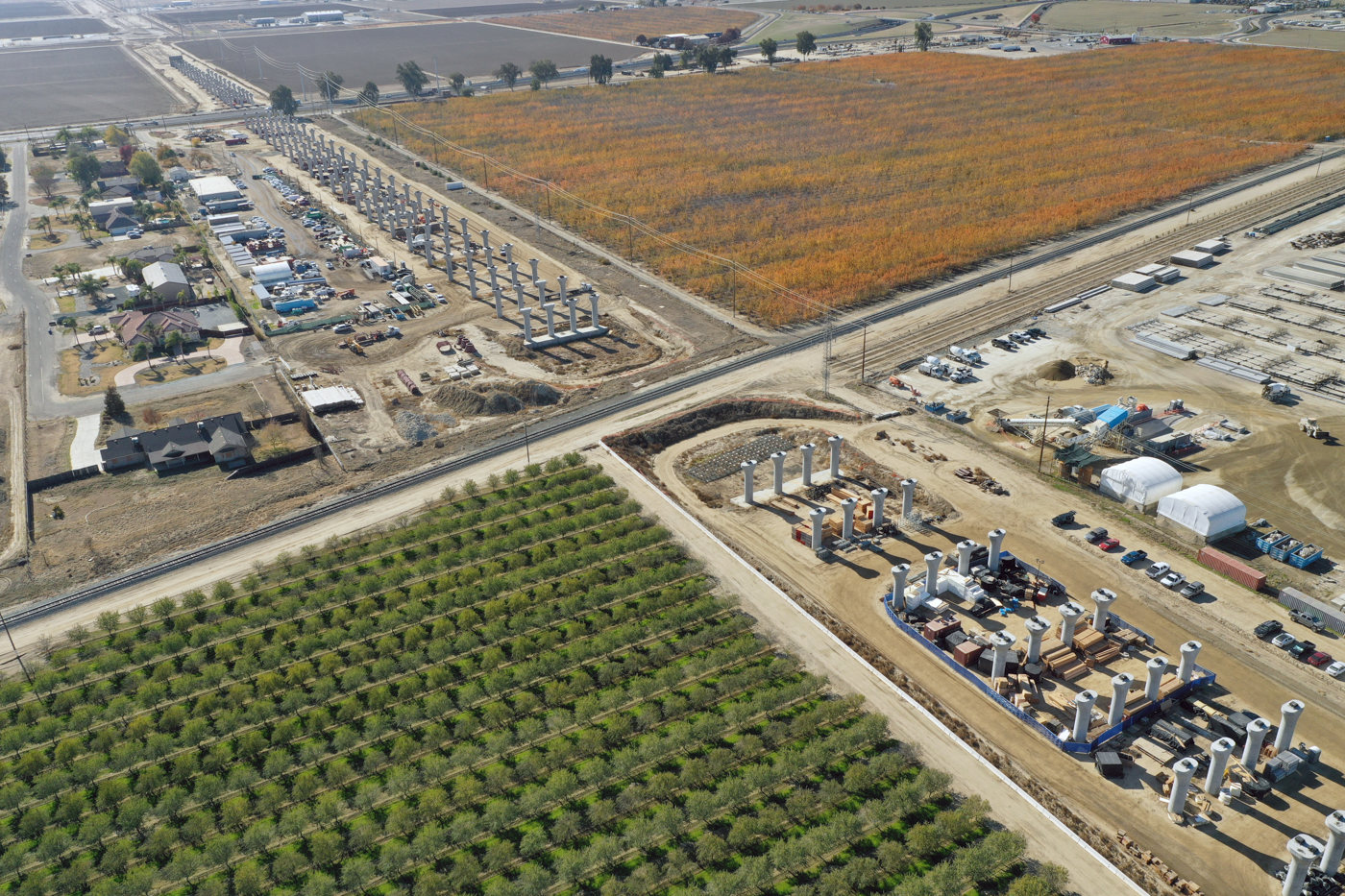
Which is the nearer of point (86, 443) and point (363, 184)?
point (86, 443)

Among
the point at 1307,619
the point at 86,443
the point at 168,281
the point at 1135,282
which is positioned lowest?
the point at 1307,619

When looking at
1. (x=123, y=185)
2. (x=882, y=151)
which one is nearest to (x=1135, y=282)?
(x=882, y=151)

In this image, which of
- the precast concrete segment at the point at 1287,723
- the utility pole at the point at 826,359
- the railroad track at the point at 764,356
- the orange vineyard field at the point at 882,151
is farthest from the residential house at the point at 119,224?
the precast concrete segment at the point at 1287,723

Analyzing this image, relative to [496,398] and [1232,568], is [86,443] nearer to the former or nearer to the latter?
[496,398]

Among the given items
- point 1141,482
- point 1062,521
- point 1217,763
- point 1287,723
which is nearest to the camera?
point 1217,763

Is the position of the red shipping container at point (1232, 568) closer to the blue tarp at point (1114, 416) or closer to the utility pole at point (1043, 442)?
the utility pole at point (1043, 442)
